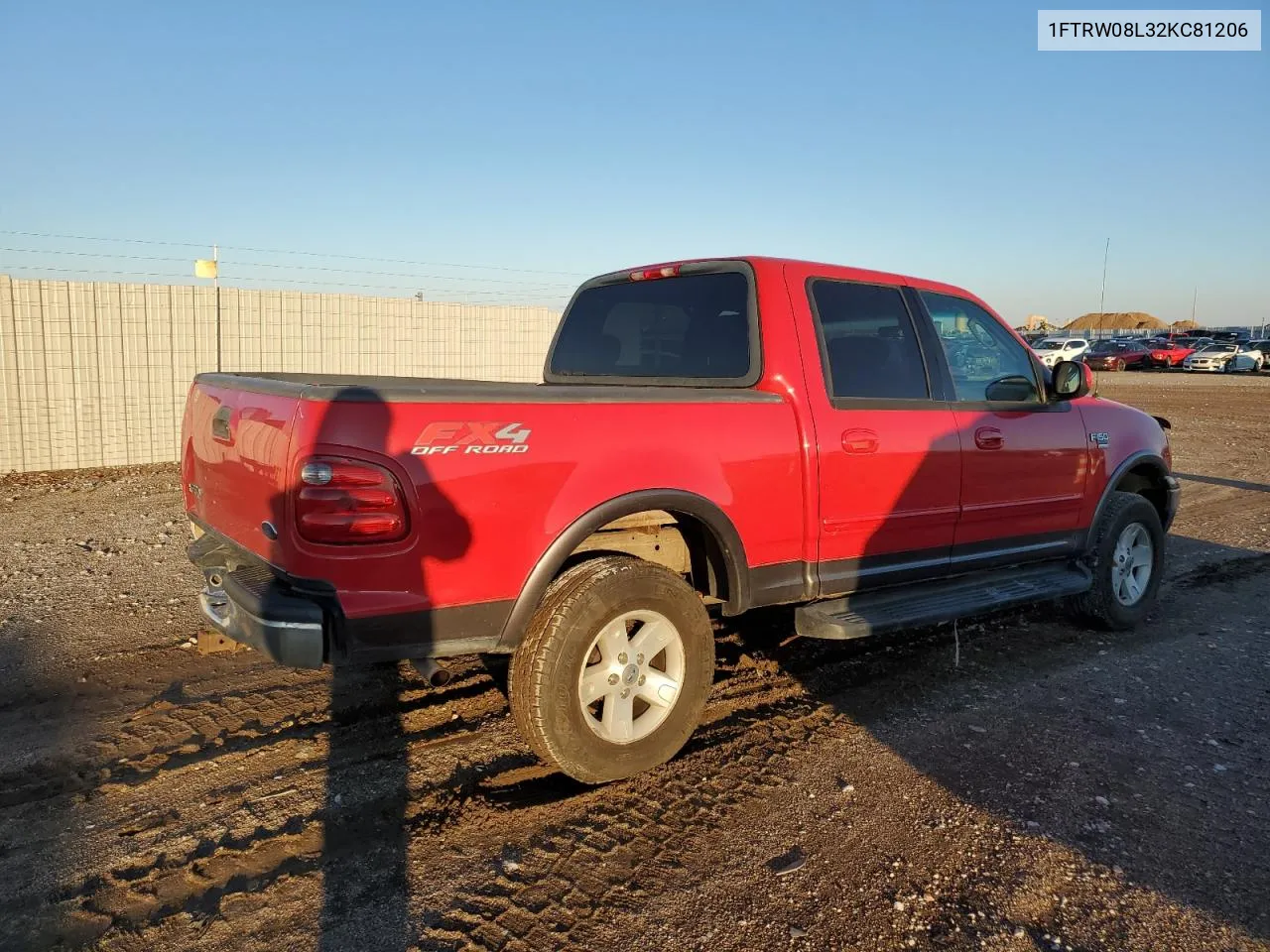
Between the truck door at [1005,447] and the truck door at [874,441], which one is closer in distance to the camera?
the truck door at [874,441]

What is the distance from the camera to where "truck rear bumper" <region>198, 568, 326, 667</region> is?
2.79m

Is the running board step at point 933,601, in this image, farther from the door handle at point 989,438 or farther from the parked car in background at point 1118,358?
the parked car in background at point 1118,358

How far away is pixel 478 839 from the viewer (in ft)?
9.81

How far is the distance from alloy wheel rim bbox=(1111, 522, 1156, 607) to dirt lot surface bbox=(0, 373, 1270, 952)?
14.2 inches

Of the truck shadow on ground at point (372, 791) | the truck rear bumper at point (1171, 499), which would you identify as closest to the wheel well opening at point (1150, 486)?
the truck rear bumper at point (1171, 499)

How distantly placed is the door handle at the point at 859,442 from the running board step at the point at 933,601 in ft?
2.30

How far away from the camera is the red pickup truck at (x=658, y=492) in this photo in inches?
112

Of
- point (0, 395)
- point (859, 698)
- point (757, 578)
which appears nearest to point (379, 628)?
point (757, 578)

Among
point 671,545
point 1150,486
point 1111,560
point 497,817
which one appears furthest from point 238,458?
point 1150,486

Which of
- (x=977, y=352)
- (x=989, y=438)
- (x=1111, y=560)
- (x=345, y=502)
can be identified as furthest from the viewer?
(x=1111, y=560)

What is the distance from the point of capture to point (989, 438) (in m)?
4.54

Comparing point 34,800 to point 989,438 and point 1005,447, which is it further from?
point 1005,447

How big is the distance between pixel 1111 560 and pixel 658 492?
341cm

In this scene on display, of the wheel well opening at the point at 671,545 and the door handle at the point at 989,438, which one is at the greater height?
the door handle at the point at 989,438
